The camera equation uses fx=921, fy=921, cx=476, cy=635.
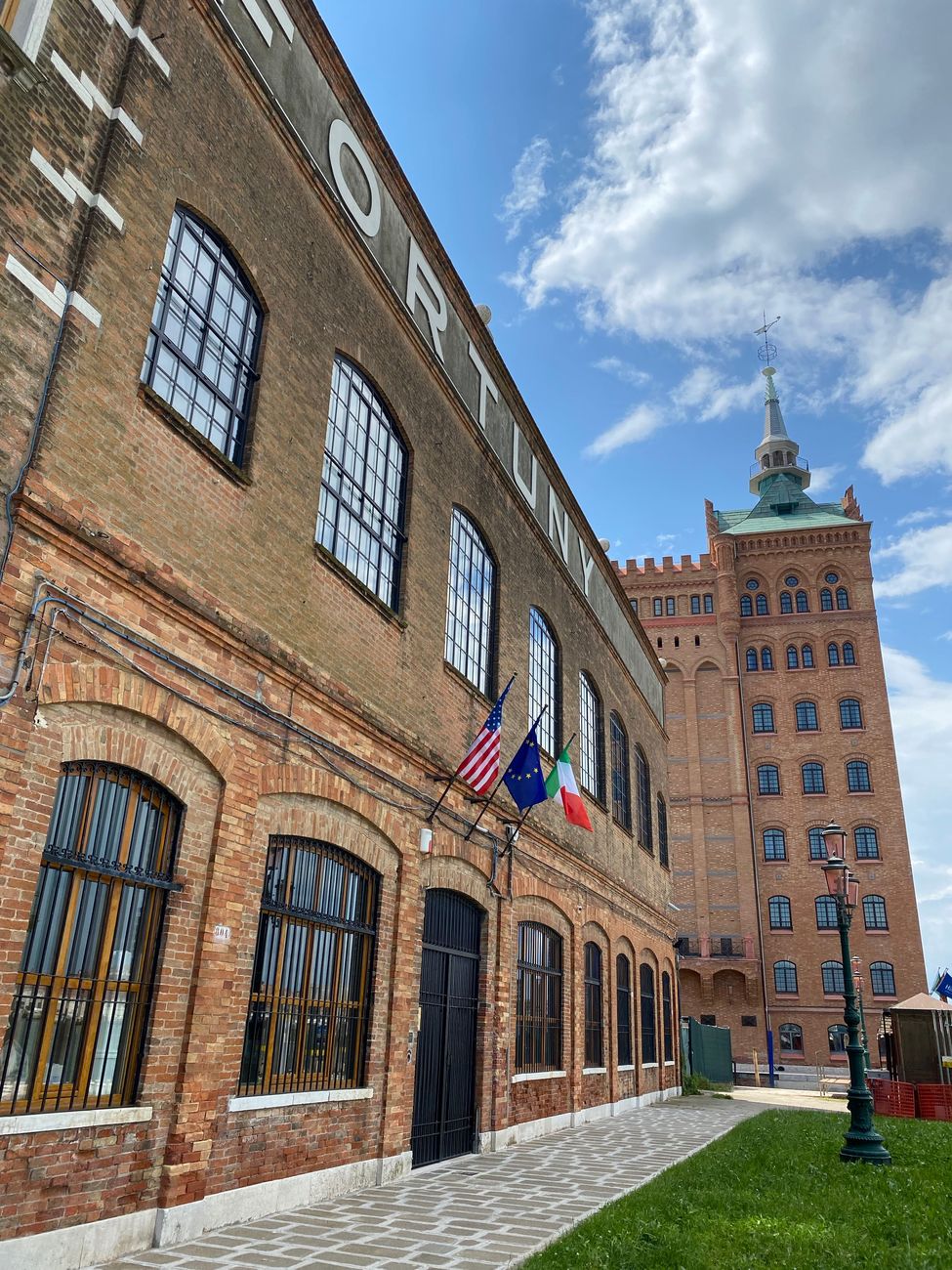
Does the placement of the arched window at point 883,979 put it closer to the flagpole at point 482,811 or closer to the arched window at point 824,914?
the arched window at point 824,914

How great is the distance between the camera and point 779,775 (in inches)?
1703

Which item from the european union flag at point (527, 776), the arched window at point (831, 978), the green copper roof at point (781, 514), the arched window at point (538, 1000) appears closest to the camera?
the european union flag at point (527, 776)

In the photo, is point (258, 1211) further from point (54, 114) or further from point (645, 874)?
point (645, 874)

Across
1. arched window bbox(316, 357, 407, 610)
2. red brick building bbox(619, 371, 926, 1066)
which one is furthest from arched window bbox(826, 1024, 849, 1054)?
arched window bbox(316, 357, 407, 610)

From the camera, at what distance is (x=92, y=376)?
6551 mm

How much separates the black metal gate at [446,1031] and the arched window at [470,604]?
3.24m

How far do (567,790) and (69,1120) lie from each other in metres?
7.86

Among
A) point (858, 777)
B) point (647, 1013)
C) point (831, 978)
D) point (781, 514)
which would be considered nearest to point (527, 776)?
point (647, 1013)

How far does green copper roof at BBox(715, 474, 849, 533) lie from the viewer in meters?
48.3

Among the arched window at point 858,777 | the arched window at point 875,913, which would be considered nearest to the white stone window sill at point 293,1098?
the arched window at point 875,913

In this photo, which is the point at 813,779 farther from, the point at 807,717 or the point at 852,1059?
the point at 852,1059

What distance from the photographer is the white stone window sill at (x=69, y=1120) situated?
536 centimetres

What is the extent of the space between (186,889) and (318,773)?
1.92 m

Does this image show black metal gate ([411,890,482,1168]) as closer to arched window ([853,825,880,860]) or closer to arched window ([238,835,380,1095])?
arched window ([238,835,380,1095])
